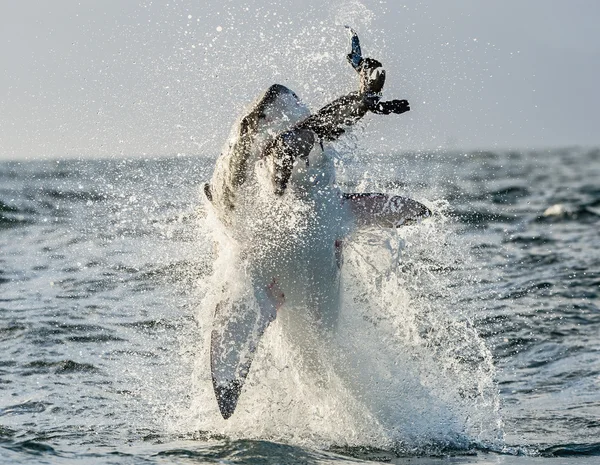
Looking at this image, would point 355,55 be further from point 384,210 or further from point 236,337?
point 236,337

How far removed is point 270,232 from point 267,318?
67 cm

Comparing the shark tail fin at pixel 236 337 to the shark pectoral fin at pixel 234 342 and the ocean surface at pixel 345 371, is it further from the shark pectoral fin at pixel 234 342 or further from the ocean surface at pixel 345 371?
the ocean surface at pixel 345 371

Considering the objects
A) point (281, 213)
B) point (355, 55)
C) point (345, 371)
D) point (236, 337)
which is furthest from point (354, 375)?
point (355, 55)

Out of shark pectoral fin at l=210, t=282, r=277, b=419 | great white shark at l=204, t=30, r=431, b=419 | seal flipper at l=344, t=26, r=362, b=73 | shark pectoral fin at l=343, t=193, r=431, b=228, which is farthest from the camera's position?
shark pectoral fin at l=343, t=193, r=431, b=228

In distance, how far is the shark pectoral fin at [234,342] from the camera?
8.23m

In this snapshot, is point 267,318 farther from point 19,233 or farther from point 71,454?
point 19,233

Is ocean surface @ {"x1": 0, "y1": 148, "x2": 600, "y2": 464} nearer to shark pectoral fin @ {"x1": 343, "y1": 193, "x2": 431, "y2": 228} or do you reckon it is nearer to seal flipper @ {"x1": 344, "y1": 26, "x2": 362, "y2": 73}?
shark pectoral fin @ {"x1": 343, "y1": 193, "x2": 431, "y2": 228}

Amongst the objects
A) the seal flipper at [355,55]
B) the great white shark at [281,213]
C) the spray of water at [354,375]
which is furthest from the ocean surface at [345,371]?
the seal flipper at [355,55]

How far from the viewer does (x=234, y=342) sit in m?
8.33

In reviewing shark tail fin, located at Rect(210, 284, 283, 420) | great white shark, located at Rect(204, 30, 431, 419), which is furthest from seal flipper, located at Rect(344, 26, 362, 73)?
shark tail fin, located at Rect(210, 284, 283, 420)

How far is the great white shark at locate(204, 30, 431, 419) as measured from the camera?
25.8ft

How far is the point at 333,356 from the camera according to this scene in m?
9.03

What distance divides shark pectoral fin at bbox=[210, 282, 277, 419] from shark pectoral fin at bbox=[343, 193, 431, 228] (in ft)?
3.53

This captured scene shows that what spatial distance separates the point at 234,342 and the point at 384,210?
1703 mm
